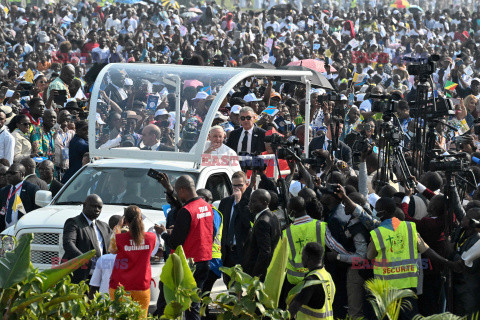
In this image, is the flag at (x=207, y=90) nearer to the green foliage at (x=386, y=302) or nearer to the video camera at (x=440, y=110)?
the video camera at (x=440, y=110)

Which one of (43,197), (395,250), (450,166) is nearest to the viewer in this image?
(395,250)

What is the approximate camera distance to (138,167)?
11484 mm

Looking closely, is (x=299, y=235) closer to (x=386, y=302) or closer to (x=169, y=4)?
(x=386, y=302)

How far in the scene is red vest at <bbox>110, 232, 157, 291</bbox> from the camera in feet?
29.0

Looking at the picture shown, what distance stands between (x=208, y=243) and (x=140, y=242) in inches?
37.2

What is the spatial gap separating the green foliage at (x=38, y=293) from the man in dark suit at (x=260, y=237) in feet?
11.0

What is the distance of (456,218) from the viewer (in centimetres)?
980

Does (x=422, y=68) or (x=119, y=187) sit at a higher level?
(x=422, y=68)

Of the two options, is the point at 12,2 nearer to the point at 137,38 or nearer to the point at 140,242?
the point at 137,38

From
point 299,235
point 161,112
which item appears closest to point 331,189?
point 299,235

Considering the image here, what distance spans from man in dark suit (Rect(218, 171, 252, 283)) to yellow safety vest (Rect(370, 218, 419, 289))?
174cm

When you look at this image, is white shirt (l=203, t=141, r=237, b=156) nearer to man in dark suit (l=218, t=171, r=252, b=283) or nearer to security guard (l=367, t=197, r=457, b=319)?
man in dark suit (l=218, t=171, r=252, b=283)

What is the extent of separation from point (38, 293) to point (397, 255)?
405 centimetres

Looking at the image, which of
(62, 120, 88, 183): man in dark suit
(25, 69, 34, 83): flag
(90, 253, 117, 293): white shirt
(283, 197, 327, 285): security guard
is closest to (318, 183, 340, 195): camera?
(283, 197, 327, 285): security guard
